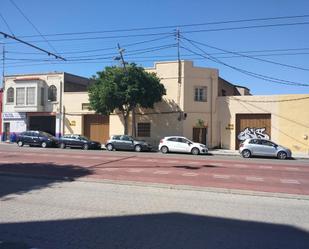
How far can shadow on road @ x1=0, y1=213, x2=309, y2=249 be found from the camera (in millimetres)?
6693

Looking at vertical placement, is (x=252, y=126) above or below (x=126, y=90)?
below

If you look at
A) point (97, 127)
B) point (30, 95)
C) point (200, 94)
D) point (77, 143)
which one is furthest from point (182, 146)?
point (30, 95)

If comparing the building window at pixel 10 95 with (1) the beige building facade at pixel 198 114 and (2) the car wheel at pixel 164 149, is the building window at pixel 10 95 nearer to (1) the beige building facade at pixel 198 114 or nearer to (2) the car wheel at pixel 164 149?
(1) the beige building facade at pixel 198 114

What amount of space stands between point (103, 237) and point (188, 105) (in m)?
32.1

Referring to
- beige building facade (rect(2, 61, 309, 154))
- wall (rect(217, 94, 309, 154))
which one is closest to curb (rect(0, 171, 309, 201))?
beige building facade (rect(2, 61, 309, 154))

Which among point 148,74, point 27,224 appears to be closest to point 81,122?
point 148,74

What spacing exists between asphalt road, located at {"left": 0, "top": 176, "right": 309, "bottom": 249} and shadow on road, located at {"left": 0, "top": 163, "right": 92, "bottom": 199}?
178 millimetres

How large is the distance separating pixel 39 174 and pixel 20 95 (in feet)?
106

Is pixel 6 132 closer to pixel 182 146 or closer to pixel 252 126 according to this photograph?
pixel 182 146

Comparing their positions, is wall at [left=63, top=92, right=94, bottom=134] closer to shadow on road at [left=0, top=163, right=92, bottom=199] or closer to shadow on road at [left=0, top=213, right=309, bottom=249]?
shadow on road at [left=0, top=163, right=92, bottom=199]

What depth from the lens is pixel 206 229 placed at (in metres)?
7.75

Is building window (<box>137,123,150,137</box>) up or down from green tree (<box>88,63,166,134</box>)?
down

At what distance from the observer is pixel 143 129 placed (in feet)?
134

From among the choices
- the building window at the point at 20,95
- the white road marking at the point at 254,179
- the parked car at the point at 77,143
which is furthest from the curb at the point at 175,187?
the building window at the point at 20,95
